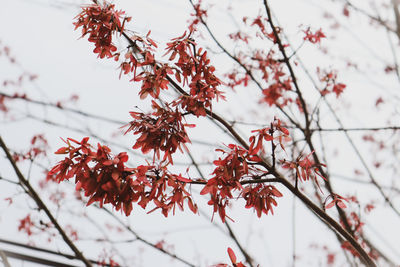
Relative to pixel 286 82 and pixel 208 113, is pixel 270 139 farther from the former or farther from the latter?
pixel 286 82

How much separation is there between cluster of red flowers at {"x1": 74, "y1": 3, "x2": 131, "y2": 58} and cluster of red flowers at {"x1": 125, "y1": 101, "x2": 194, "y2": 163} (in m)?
0.52

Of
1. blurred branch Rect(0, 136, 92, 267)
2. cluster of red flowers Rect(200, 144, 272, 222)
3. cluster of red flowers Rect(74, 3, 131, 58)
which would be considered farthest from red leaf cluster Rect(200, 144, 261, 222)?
blurred branch Rect(0, 136, 92, 267)

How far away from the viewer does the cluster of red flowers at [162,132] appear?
151cm

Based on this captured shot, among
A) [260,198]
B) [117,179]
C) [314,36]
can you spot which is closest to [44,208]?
[117,179]

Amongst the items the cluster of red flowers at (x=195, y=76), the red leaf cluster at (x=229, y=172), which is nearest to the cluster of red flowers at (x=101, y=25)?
the cluster of red flowers at (x=195, y=76)

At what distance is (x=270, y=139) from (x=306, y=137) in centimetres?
210

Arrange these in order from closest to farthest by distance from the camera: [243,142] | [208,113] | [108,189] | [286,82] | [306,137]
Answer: [108,189]
[208,113]
[243,142]
[306,137]
[286,82]

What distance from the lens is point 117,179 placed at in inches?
54.5

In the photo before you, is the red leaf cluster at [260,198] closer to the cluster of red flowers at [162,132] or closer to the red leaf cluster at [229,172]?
the red leaf cluster at [229,172]

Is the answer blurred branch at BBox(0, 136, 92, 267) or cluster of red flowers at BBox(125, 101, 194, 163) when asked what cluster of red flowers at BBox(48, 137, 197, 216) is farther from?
blurred branch at BBox(0, 136, 92, 267)

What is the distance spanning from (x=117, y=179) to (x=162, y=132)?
32cm

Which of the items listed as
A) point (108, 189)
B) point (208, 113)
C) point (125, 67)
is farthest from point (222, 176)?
point (125, 67)

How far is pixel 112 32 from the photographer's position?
176 cm

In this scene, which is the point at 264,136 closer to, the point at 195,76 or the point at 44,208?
the point at 195,76
